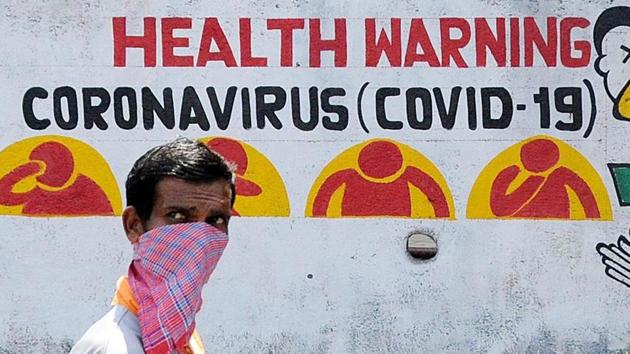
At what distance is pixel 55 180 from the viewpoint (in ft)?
22.4

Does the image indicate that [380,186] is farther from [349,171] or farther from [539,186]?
[539,186]

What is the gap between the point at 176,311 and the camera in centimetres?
285

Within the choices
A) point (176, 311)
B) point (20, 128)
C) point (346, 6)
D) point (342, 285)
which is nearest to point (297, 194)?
point (342, 285)

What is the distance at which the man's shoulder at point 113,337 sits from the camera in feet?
8.70

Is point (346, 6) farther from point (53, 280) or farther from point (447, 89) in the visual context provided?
point (53, 280)

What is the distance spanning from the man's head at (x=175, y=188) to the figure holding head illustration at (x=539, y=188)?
3959 millimetres

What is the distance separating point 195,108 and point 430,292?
1472 millimetres

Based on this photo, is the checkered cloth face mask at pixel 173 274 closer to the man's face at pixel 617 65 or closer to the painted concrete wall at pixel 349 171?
the painted concrete wall at pixel 349 171

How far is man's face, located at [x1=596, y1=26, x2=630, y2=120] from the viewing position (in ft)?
22.3

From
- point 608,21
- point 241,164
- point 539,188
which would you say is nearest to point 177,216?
point 241,164

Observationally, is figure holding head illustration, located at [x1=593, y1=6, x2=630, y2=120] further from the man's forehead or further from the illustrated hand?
the man's forehead

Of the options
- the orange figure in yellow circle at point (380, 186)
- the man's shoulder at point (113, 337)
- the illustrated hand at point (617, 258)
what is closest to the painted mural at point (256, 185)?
the orange figure in yellow circle at point (380, 186)

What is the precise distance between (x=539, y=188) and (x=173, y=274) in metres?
4.13

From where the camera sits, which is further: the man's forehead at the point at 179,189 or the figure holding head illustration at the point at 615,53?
the figure holding head illustration at the point at 615,53
